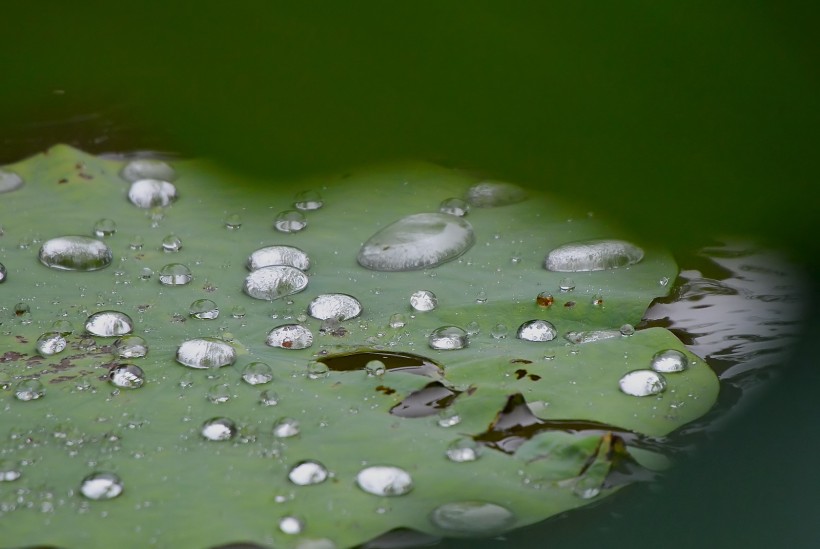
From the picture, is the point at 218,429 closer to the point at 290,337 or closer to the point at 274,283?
the point at 290,337

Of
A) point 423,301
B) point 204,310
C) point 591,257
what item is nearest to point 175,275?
point 204,310

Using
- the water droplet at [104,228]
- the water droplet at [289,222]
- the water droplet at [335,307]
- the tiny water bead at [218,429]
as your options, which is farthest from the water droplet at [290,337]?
the water droplet at [104,228]

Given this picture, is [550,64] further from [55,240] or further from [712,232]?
[55,240]

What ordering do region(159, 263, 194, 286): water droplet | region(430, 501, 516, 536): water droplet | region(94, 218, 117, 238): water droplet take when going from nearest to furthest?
1. region(430, 501, 516, 536): water droplet
2. region(159, 263, 194, 286): water droplet
3. region(94, 218, 117, 238): water droplet

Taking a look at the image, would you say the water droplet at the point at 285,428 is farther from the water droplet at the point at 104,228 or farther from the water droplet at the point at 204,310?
the water droplet at the point at 104,228

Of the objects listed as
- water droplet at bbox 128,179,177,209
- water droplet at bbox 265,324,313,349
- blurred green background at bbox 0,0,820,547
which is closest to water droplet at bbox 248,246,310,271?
water droplet at bbox 265,324,313,349

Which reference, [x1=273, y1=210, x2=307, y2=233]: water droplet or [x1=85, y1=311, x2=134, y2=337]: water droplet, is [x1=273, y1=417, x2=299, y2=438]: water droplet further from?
[x1=273, y1=210, x2=307, y2=233]: water droplet
